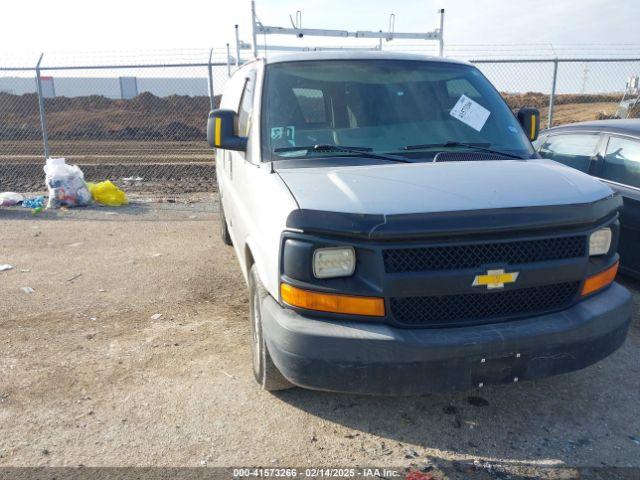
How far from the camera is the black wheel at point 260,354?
131 inches

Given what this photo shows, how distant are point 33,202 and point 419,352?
27.2ft

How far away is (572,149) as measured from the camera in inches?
237

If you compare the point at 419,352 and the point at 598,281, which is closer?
the point at 419,352

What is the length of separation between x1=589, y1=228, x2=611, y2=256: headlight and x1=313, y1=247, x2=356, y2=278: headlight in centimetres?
135

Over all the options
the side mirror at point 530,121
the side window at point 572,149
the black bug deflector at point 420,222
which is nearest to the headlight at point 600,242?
the black bug deflector at point 420,222

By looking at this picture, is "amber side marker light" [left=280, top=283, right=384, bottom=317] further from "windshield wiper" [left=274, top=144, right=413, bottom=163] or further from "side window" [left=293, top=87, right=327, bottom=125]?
"side window" [left=293, top=87, right=327, bottom=125]

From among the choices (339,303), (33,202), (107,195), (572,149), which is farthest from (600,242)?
(33,202)

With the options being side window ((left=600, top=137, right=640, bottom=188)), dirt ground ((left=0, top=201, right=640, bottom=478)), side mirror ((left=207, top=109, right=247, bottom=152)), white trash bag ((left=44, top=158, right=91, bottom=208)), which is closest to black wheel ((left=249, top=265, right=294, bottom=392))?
dirt ground ((left=0, top=201, right=640, bottom=478))

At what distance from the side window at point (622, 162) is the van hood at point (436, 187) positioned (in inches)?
90.8

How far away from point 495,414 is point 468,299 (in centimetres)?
94

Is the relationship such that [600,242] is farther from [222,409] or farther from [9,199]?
[9,199]

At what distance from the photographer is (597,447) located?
3020 mm

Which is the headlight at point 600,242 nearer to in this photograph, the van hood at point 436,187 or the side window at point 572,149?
the van hood at point 436,187

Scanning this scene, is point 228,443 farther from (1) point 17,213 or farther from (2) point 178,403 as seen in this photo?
→ (1) point 17,213
